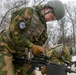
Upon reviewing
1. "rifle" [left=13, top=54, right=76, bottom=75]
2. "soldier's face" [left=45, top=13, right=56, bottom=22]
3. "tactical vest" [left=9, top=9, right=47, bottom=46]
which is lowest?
"rifle" [left=13, top=54, right=76, bottom=75]

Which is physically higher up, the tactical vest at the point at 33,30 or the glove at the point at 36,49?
the tactical vest at the point at 33,30

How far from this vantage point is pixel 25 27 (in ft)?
14.2

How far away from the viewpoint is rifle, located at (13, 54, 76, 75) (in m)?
4.19

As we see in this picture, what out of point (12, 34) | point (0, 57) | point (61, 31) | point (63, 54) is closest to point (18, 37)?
point (12, 34)

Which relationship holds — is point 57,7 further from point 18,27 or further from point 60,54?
point 60,54

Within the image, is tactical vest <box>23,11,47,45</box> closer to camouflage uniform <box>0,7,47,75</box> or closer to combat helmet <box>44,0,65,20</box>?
camouflage uniform <box>0,7,47,75</box>

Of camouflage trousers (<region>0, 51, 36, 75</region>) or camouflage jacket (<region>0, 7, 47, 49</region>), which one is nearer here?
camouflage jacket (<region>0, 7, 47, 49</region>)

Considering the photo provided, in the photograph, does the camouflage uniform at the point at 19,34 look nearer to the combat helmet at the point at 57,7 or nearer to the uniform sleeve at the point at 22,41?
the uniform sleeve at the point at 22,41

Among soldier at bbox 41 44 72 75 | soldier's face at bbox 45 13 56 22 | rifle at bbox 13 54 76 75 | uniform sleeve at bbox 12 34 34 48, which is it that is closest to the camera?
rifle at bbox 13 54 76 75

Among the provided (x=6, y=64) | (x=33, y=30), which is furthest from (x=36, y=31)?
(x=6, y=64)

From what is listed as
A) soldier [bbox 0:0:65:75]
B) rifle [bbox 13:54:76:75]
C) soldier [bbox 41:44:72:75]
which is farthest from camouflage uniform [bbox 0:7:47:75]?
soldier [bbox 41:44:72:75]

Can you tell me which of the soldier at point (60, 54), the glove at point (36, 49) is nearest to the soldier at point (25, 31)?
the glove at point (36, 49)

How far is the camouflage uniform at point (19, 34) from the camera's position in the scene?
14.2 ft

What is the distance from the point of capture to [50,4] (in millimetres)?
4500
